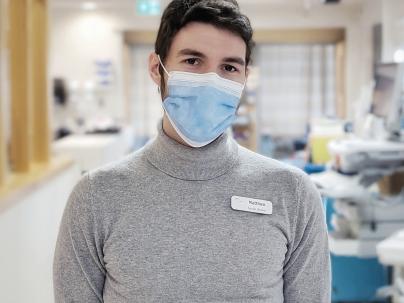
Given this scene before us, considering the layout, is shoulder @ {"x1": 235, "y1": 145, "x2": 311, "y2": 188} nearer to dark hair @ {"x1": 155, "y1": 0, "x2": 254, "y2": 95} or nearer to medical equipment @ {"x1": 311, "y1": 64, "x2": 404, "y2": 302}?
dark hair @ {"x1": 155, "y1": 0, "x2": 254, "y2": 95}

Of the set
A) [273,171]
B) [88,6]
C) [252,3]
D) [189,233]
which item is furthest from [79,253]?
[88,6]

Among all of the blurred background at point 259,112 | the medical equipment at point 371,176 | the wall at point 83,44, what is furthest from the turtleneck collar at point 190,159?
the wall at point 83,44

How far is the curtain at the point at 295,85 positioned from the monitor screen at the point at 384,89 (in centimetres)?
576

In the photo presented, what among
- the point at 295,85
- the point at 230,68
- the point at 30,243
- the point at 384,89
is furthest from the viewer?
the point at 295,85

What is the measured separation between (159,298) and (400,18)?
6116 millimetres

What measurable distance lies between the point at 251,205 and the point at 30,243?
90.6 inches

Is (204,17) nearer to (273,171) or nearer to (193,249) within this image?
(273,171)

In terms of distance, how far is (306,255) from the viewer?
4.17 feet

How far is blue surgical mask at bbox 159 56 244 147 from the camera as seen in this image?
1.29m

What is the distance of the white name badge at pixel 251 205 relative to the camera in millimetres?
1221

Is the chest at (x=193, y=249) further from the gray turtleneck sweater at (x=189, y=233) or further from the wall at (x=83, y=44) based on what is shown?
the wall at (x=83, y=44)

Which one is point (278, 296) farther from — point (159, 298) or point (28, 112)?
point (28, 112)

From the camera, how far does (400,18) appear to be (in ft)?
21.2

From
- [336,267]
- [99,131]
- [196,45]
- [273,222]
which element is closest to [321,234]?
[273,222]
